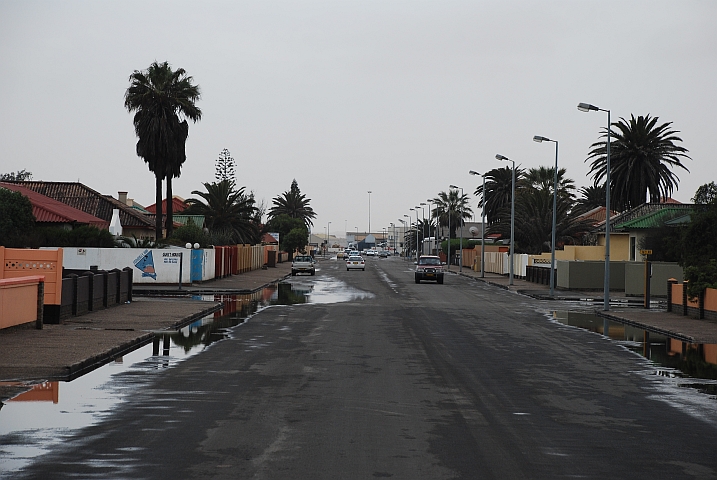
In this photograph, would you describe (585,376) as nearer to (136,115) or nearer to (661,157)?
→ (136,115)

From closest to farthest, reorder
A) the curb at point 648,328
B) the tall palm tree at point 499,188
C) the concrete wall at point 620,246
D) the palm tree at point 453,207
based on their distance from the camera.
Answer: the curb at point 648,328, the concrete wall at point 620,246, the tall palm tree at point 499,188, the palm tree at point 453,207

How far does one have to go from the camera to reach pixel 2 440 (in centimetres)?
900

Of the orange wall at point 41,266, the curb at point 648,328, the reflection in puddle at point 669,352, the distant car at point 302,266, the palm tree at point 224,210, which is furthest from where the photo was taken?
the palm tree at point 224,210

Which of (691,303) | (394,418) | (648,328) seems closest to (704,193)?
(691,303)

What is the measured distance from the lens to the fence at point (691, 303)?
88.0 ft

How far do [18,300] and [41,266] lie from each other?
3695mm

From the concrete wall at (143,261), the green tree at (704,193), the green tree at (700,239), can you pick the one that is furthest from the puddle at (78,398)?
the green tree at (704,193)

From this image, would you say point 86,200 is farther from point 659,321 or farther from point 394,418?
point 394,418

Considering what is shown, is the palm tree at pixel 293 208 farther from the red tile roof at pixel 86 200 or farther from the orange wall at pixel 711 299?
the orange wall at pixel 711 299

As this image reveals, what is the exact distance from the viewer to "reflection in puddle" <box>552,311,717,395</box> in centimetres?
1526

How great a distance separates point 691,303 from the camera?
1126 inches

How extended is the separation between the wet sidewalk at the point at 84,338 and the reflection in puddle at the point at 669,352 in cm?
1035

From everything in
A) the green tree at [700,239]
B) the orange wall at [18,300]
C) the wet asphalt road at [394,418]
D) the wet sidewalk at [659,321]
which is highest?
the green tree at [700,239]

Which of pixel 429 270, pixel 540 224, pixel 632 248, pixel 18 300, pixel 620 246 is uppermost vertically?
pixel 540 224
